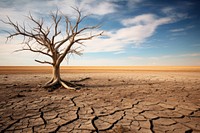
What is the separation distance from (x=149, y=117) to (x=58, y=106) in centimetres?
275

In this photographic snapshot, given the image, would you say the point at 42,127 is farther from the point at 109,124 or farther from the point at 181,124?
the point at 181,124

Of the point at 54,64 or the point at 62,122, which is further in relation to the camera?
the point at 54,64

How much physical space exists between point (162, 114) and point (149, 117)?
1.58ft

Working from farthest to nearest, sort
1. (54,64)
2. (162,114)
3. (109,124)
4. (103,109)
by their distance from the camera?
(54,64) < (103,109) < (162,114) < (109,124)

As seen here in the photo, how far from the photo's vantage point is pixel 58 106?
436 cm

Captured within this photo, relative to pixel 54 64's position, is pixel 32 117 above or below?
below

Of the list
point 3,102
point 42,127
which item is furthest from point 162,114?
point 3,102

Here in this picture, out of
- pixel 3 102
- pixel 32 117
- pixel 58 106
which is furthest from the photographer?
pixel 3 102

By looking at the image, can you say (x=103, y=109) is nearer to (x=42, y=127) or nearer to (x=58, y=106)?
(x=58, y=106)

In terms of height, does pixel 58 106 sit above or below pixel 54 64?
below

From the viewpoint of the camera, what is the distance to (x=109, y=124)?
10.1ft

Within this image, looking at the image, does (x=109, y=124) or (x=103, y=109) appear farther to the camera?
(x=103, y=109)

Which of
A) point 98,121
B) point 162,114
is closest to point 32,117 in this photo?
point 98,121

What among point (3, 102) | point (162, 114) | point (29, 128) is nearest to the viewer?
point (29, 128)
